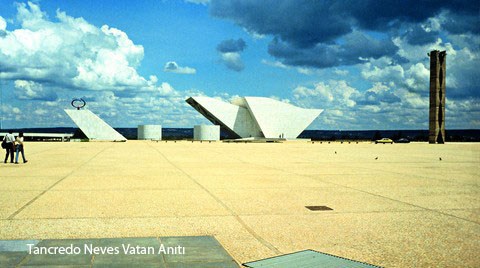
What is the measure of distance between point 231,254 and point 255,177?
843 cm

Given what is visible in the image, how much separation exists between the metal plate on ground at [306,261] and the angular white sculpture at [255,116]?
66.9 m

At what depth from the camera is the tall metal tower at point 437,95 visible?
58062mm

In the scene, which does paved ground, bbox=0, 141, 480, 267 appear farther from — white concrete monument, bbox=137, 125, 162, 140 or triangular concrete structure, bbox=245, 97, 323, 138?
triangular concrete structure, bbox=245, 97, 323, 138

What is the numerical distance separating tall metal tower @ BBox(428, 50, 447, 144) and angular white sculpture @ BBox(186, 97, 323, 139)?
22279 mm

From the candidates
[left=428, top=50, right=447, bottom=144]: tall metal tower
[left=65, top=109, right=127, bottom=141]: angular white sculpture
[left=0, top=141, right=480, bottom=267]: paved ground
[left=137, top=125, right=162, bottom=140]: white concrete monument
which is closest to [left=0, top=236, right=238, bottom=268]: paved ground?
[left=0, top=141, right=480, bottom=267]: paved ground

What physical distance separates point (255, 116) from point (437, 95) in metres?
27.3

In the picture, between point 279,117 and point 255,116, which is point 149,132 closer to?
point 255,116

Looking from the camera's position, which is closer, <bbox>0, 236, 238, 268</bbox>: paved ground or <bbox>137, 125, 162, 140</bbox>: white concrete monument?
<bbox>0, 236, 238, 268</bbox>: paved ground

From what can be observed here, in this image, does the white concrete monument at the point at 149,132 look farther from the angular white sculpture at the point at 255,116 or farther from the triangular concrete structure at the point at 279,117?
the triangular concrete structure at the point at 279,117

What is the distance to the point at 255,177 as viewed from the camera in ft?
44.3

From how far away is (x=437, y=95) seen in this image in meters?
58.6

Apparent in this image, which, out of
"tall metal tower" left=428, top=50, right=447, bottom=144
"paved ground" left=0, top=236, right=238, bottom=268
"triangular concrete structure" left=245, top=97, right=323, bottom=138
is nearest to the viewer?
"paved ground" left=0, top=236, right=238, bottom=268

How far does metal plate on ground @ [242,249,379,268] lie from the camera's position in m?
4.72

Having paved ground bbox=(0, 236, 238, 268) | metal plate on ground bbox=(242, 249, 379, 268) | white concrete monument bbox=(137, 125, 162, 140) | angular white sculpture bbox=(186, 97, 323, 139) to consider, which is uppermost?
angular white sculpture bbox=(186, 97, 323, 139)
